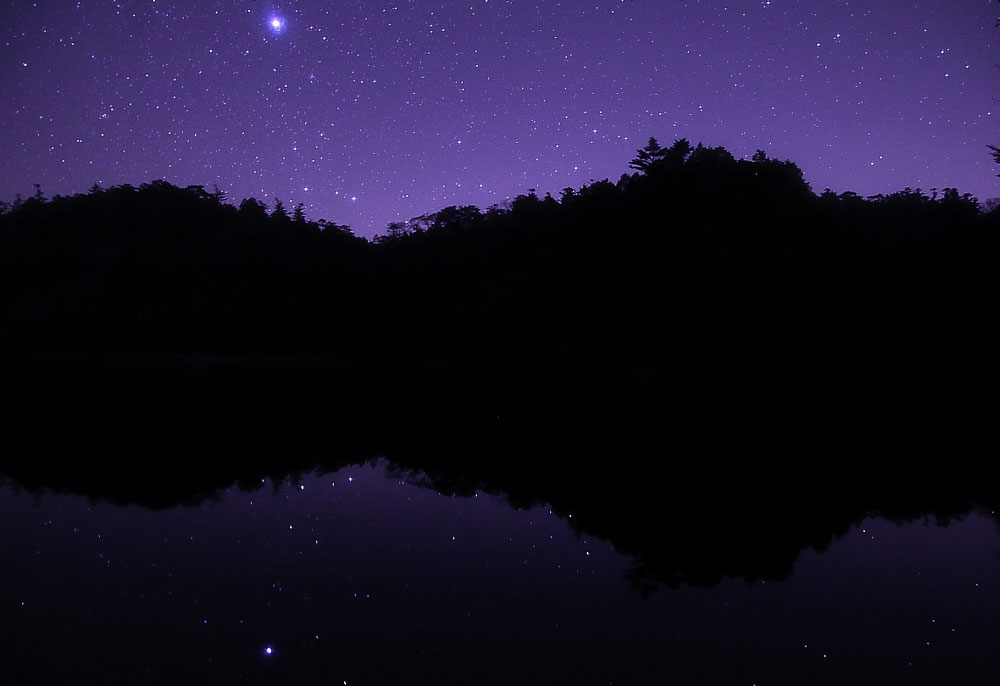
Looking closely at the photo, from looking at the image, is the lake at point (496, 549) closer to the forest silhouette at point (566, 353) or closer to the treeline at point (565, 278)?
the forest silhouette at point (566, 353)

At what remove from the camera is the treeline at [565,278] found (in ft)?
59.3

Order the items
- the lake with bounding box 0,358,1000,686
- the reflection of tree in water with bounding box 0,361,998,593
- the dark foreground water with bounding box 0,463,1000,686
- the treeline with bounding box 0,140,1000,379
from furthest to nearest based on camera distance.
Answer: the treeline with bounding box 0,140,1000,379 → the reflection of tree in water with bounding box 0,361,998,593 → the lake with bounding box 0,358,1000,686 → the dark foreground water with bounding box 0,463,1000,686

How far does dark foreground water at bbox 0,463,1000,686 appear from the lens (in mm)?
3379

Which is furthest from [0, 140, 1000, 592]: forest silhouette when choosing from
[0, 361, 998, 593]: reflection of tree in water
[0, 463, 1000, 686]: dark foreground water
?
[0, 463, 1000, 686]: dark foreground water

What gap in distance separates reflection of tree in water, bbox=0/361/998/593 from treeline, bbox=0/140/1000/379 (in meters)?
3.84

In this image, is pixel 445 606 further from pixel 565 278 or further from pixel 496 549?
pixel 565 278

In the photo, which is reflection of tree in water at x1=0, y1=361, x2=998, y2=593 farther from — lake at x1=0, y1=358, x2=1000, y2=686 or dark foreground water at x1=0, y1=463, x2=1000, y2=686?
dark foreground water at x1=0, y1=463, x2=1000, y2=686

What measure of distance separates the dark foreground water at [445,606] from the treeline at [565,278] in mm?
13644

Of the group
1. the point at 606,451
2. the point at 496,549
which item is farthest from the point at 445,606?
the point at 606,451

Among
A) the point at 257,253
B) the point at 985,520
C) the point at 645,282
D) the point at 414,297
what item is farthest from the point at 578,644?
the point at 257,253

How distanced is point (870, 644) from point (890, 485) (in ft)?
14.4

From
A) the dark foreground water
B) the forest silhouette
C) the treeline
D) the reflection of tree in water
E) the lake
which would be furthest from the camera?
the treeline

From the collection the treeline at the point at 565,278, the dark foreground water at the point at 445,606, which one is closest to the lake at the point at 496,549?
the dark foreground water at the point at 445,606

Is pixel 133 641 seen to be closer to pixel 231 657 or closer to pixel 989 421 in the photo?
pixel 231 657
